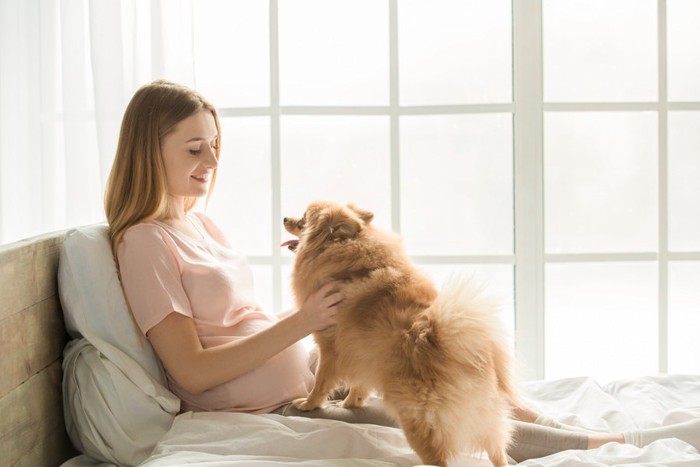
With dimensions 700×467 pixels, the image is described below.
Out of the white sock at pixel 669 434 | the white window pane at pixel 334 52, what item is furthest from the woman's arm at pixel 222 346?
the white window pane at pixel 334 52

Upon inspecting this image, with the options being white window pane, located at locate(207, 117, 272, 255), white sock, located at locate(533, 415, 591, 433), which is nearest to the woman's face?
white window pane, located at locate(207, 117, 272, 255)

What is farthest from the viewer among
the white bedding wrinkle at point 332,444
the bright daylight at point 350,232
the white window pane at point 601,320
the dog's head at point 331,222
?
the white window pane at point 601,320

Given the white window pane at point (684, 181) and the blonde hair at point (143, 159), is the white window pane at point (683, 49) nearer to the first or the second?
the white window pane at point (684, 181)

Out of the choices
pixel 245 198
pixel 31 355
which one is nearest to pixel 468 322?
pixel 31 355

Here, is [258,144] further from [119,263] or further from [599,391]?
[599,391]

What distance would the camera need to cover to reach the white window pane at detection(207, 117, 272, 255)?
2.81 meters

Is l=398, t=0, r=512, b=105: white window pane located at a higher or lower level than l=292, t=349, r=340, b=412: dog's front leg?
higher

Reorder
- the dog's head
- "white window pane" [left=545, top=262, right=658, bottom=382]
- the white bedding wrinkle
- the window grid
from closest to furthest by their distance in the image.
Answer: the white bedding wrinkle
the dog's head
the window grid
"white window pane" [left=545, top=262, right=658, bottom=382]

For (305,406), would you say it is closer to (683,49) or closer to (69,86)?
(69,86)

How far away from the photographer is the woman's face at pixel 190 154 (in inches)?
69.4

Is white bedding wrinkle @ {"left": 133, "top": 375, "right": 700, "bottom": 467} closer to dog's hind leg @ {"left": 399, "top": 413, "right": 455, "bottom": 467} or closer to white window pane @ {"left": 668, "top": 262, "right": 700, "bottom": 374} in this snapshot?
dog's hind leg @ {"left": 399, "top": 413, "right": 455, "bottom": 467}

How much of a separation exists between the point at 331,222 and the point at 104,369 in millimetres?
668

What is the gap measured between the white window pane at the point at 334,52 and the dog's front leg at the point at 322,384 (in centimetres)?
137

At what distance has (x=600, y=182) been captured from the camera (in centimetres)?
278
